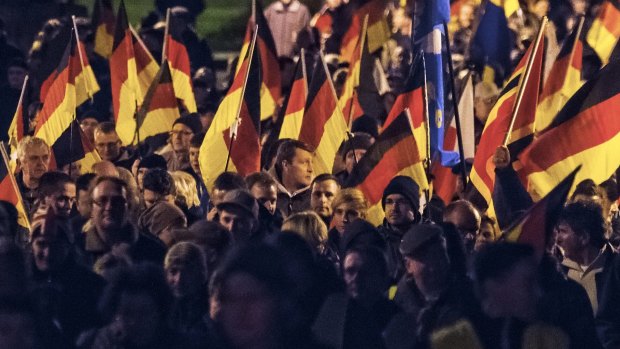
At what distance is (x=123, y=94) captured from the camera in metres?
16.3

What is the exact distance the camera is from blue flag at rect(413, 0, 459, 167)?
13586 millimetres

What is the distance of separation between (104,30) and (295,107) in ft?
14.3

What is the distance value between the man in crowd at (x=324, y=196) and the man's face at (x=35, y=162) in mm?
2098

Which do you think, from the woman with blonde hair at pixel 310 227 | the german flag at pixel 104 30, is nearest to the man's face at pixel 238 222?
the woman with blonde hair at pixel 310 227

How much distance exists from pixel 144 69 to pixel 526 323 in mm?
8584

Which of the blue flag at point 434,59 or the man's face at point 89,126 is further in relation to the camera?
the man's face at point 89,126

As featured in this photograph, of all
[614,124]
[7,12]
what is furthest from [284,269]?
[7,12]

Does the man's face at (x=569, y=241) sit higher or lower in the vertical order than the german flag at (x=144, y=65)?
lower

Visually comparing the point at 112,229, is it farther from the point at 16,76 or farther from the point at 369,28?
the point at 369,28

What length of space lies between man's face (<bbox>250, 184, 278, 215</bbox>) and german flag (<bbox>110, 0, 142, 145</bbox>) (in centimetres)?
365

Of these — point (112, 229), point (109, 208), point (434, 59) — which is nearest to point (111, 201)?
point (109, 208)

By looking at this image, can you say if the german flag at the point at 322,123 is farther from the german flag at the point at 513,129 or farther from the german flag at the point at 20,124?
the german flag at the point at 20,124

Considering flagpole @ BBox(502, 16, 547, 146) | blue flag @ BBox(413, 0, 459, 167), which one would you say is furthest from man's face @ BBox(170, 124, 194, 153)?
flagpole @ BBox(502, 16, 547, 146)

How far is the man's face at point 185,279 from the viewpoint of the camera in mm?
9609
